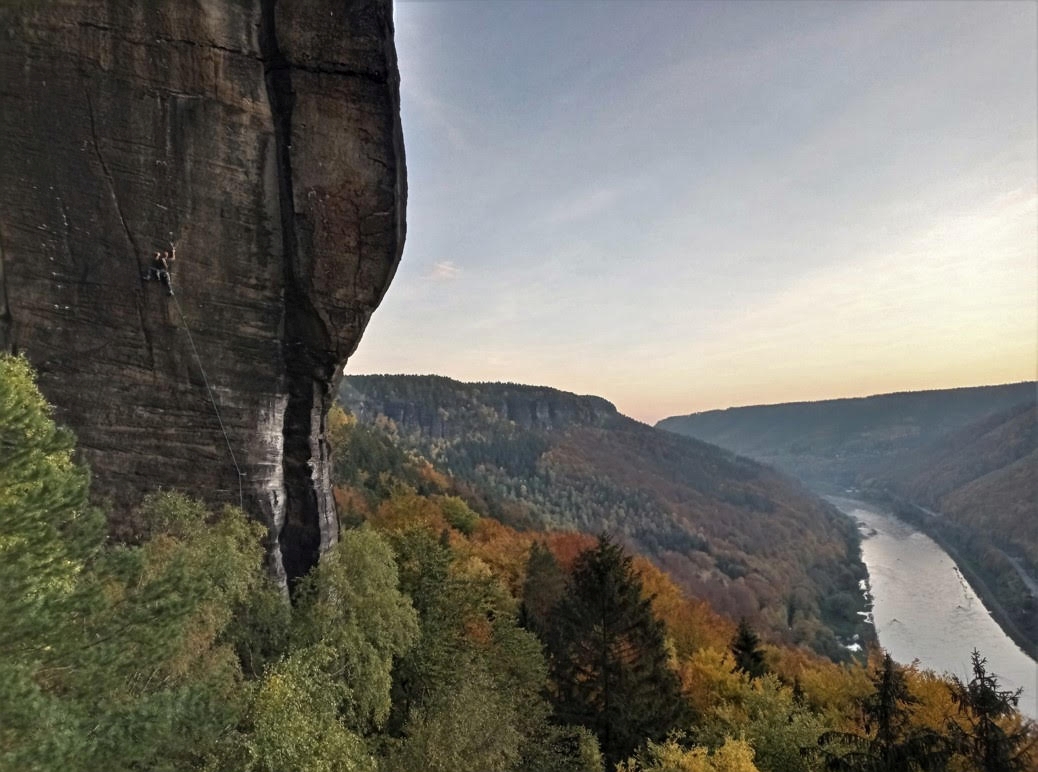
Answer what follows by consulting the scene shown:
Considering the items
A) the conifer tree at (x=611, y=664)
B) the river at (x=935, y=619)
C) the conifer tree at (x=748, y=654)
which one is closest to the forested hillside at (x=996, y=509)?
the river at (x=935, y=619)

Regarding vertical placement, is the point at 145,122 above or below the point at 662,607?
above

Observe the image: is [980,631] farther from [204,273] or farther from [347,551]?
[204,273]

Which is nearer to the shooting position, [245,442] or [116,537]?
[116,537]

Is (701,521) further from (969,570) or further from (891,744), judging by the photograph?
(891,744)

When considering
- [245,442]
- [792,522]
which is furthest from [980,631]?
[245,442]

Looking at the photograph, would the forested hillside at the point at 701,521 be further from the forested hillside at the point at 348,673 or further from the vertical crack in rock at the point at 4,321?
the vertical crack in rock at the point at 4,321

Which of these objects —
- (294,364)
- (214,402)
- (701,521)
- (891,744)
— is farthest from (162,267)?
(701,521)

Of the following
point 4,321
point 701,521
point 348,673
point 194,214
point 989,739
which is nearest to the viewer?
point 989,739
